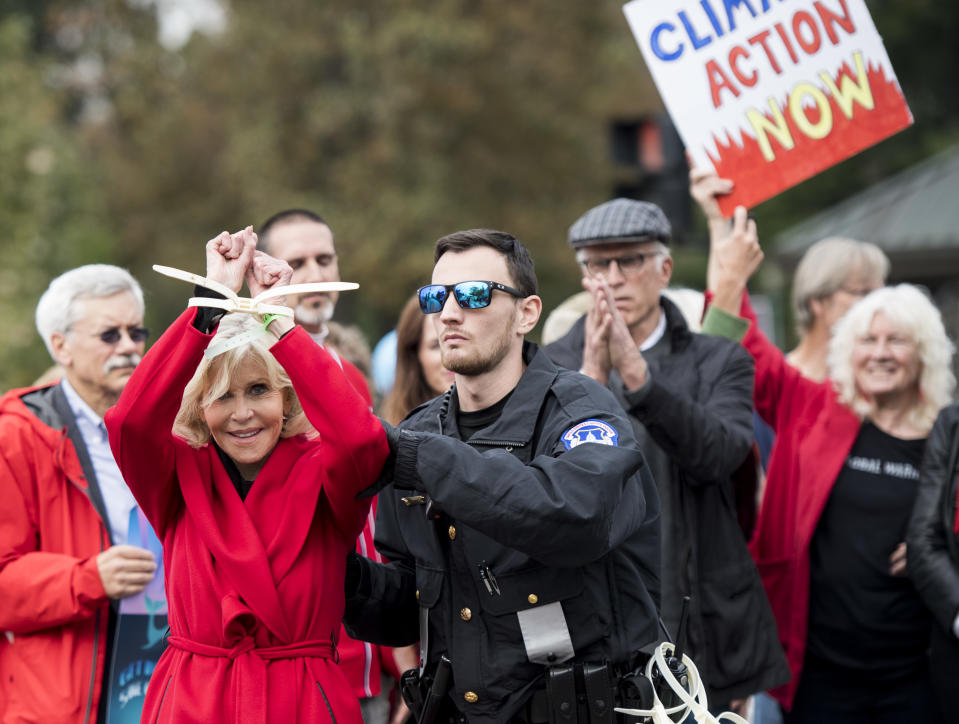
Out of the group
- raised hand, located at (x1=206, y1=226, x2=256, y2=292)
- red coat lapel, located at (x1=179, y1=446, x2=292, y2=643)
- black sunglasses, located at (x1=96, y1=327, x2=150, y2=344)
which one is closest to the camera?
raised hand, located at (x1=206, y1=226, x2=256, y2=292)

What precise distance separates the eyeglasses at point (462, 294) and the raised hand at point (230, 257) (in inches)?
18.9

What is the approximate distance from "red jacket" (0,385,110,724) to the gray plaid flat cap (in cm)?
204

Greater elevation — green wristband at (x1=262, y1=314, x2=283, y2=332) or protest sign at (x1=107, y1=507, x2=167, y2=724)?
green wristband at (x1=262, y1=314, x2=283, y2=332)

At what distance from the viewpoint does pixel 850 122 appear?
5.00m

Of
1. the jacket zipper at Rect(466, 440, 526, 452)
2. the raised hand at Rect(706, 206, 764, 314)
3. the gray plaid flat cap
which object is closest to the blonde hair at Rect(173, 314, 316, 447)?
the jacket zipper at Rect(466, 440, 526, 452)

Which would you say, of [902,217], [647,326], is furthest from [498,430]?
[902,217]

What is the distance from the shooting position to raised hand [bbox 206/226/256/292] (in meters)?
A: 3.31

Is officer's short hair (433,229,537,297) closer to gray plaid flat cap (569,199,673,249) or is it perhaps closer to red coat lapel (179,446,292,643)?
red coat lapel (179,446,292,643)

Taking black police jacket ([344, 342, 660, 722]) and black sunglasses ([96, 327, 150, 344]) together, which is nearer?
black police jacket ([344, 342, 660, 722])

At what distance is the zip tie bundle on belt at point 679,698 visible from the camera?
3295 mm

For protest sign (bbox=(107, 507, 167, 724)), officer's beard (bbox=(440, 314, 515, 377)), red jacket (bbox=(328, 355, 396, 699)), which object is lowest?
red jacket (bbox=(328, 355, 396, 699))

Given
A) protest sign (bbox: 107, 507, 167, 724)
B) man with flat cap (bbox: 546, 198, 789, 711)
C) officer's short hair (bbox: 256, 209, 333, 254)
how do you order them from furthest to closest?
officer's short hair (bbox: 256, 209, 333, 254) < man with flat cap (bbox: 546, 198, 789, 711) < protest sign (bbox: 107, 507, 167, 724)

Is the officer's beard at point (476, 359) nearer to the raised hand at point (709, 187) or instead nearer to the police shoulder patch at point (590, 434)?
the police shoulder patch at point (590, 434)

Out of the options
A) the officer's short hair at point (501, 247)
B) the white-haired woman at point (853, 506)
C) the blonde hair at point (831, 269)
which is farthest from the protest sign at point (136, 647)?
the blonde hair at point (831, 269)
